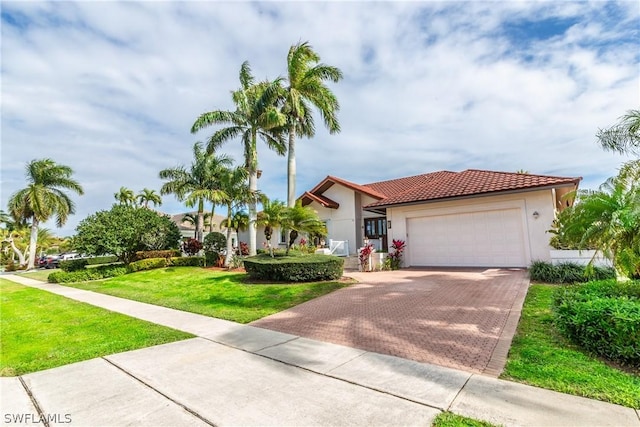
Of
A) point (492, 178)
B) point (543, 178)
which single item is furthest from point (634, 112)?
point (492, 178)

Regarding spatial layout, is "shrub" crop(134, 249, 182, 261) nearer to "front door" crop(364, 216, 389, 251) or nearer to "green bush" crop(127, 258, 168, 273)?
"green bush" crop(127, 258, 168, 273)

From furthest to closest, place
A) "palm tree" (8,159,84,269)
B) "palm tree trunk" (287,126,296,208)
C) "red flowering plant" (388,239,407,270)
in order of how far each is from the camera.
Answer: "palm tree" (8,159,84,269)
"palm tree trunk" (287,126,296,208)
"red flowering plant" (388,239,407,270)

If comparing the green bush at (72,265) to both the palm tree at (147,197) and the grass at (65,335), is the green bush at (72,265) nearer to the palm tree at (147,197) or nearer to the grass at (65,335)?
the grass at (65,335)

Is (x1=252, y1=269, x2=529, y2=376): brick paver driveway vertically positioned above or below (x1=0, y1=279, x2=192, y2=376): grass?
above

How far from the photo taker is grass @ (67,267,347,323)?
856cm

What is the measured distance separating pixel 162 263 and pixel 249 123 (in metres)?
11.2

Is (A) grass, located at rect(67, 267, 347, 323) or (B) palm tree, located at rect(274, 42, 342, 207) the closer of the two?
(A) grass, located at rect(67, 267, 347, 323)

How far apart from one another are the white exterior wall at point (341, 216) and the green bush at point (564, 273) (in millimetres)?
11743

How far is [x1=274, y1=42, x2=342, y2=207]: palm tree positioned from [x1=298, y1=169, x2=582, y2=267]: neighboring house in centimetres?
528

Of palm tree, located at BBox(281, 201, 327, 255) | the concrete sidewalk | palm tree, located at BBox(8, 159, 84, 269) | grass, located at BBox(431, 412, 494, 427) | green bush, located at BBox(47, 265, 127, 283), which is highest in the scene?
palm tree, located at BBox(8, 159, 84, 269)

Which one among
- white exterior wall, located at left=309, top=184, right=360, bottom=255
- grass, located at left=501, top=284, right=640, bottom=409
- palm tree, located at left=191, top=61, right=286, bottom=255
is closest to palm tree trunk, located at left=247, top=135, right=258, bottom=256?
palm tree, located at left=191, top=61, right=286, bottom=255

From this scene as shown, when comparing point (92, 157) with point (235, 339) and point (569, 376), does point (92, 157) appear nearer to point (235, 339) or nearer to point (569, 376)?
point (235, 339)

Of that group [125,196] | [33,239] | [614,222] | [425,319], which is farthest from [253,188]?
[125,196]

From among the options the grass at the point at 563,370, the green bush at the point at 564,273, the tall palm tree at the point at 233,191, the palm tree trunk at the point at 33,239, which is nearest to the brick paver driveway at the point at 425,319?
the grass at the point at 563,370
